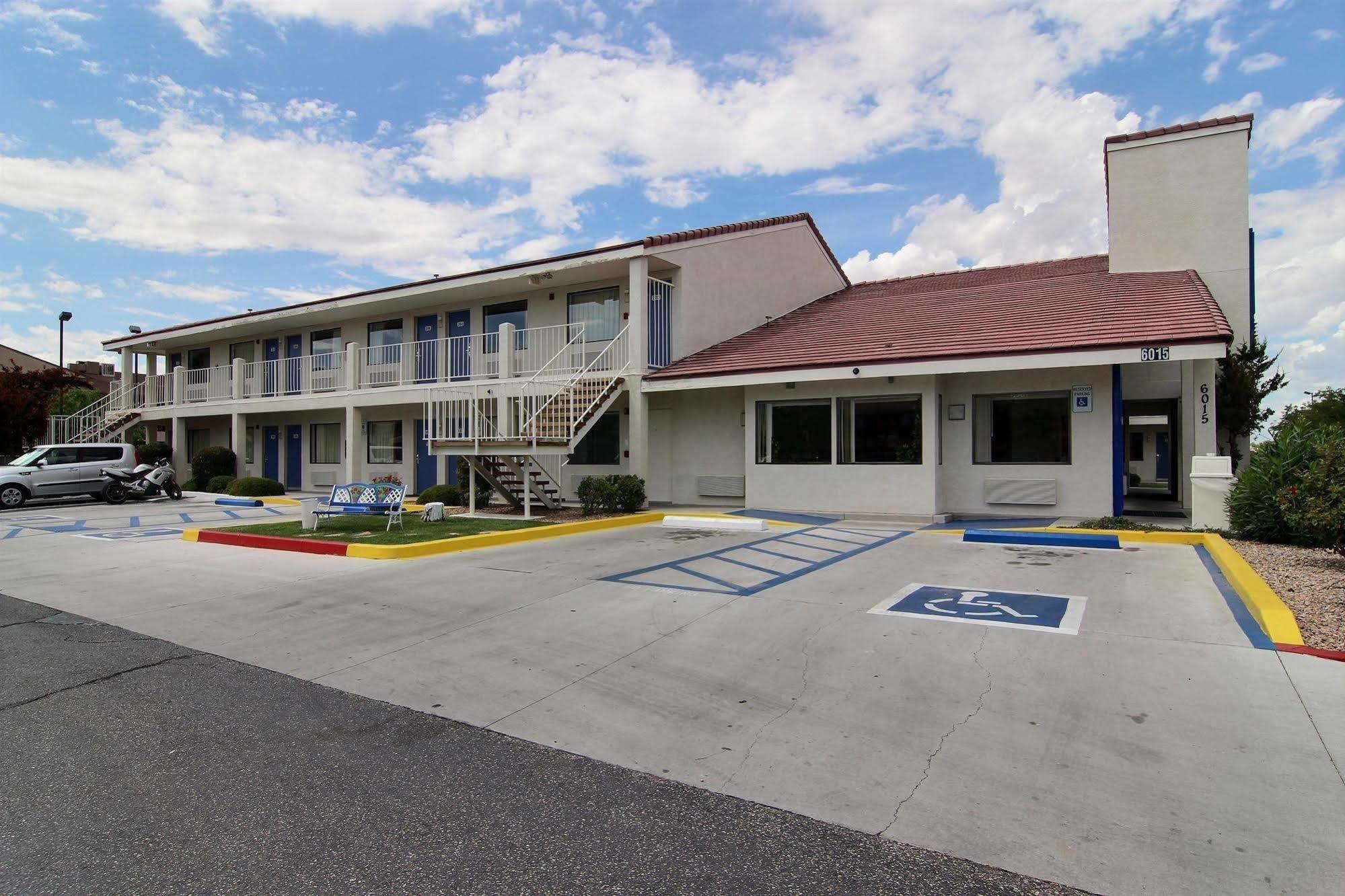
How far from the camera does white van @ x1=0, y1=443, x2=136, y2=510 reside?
19984mm

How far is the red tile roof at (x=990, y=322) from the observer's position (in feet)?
41.8

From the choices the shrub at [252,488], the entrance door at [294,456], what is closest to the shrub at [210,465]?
the entrance door at [294,456]

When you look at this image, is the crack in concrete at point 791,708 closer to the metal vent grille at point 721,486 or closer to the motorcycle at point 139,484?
the metal vent grille at point 721,486

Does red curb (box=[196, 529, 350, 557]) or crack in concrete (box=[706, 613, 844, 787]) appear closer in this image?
crack in concrete (box=[706, 613, 844, 787])

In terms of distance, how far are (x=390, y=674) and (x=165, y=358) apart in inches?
1229

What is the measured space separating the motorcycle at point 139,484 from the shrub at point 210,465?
1.48 metres

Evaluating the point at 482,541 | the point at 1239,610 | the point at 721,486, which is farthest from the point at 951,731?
the point at 721,486

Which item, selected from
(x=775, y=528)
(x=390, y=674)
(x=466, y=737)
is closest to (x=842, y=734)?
(x=466, y=737)

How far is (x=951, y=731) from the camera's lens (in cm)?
429

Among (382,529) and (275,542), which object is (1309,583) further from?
(275,542)

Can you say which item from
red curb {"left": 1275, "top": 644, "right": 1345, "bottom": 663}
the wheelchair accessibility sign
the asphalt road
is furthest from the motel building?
the asphalt road

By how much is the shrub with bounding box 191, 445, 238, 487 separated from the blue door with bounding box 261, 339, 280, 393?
211 centimetres

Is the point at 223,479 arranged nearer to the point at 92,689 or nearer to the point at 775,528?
the point at 775,528

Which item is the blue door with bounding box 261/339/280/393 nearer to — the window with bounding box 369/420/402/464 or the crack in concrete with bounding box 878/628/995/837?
the window with bounding box 369/420/402/464
